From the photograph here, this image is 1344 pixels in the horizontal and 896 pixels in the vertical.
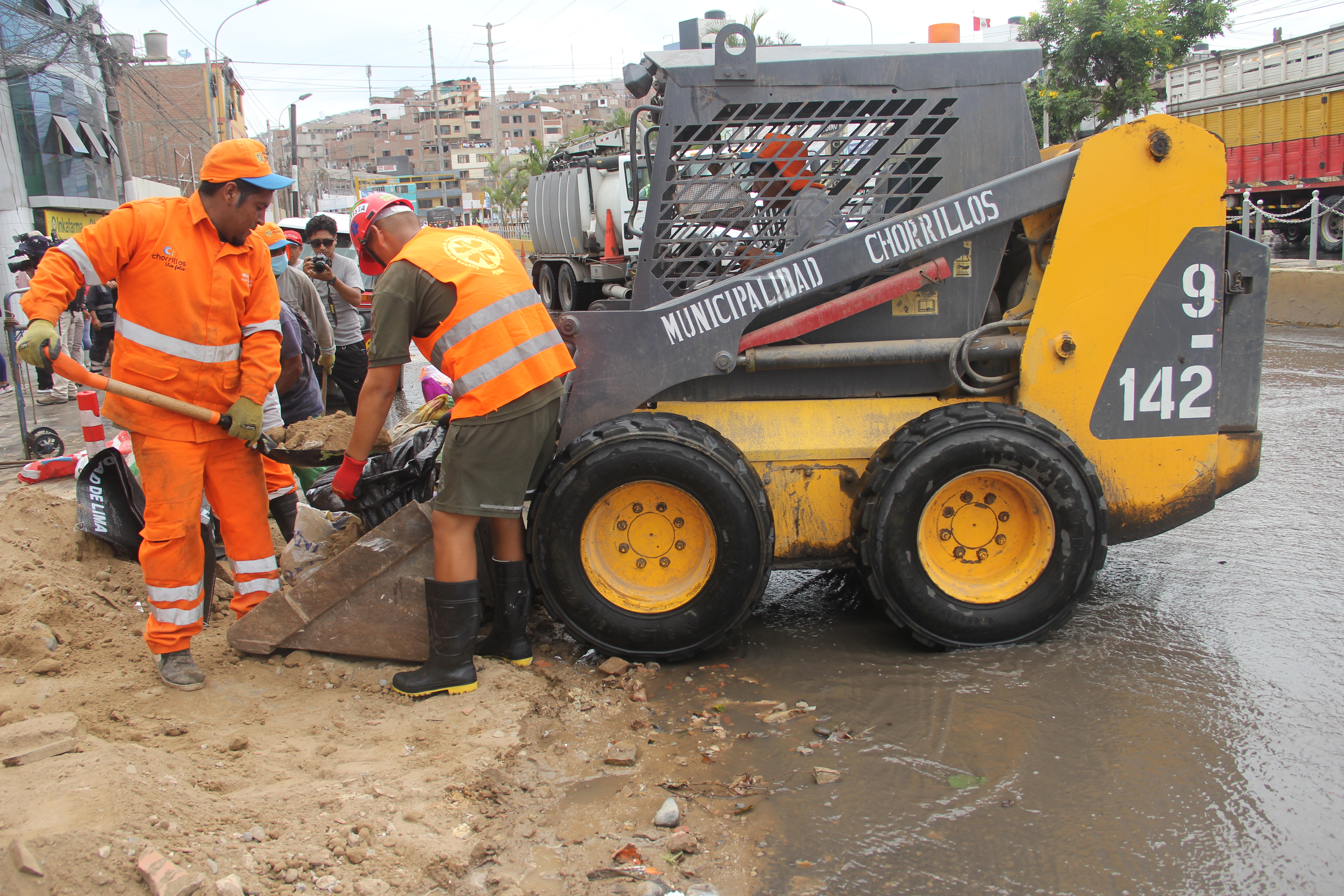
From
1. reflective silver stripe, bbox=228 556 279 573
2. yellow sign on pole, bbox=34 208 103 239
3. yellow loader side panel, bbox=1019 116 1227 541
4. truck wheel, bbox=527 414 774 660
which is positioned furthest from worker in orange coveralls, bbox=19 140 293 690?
yellow sign on pole, bbox=34 208 103 239

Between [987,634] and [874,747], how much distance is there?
86 centimetres

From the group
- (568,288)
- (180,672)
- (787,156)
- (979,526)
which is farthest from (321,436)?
(568,288)

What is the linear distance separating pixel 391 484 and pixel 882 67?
2460 mm

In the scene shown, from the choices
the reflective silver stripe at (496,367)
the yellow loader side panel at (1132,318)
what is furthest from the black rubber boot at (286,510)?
the yellow loader side panel at (1132,318)

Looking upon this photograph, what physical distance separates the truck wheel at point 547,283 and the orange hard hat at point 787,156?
13.0 metres

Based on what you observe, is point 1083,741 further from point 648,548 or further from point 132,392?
point 132,392

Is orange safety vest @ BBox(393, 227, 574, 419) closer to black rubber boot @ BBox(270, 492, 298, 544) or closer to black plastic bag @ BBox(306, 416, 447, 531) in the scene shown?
black plastic bag @ BBox(306, 416, 447, 531)

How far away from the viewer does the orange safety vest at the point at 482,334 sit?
10.5ft

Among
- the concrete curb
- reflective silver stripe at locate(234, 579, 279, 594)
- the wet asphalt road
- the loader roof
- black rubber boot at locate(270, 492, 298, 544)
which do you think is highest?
the loader roof

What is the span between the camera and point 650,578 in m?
3.61

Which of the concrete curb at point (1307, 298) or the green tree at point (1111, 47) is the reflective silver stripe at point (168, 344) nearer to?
the concrete curb at point (1307, 298)

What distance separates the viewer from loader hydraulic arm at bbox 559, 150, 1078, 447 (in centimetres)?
357

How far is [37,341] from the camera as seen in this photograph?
2939 mm

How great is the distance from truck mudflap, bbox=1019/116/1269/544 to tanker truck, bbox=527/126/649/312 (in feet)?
28.9
